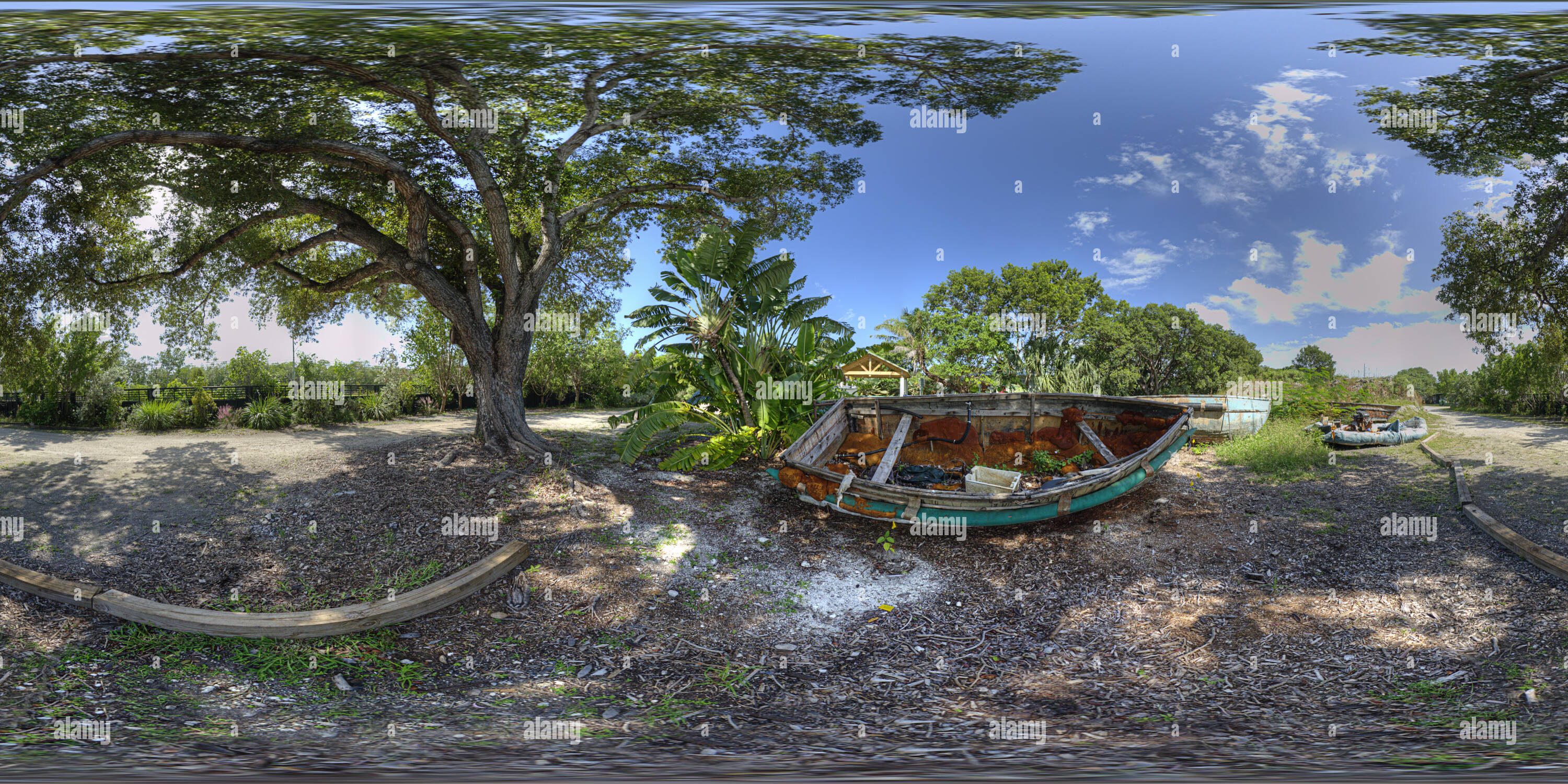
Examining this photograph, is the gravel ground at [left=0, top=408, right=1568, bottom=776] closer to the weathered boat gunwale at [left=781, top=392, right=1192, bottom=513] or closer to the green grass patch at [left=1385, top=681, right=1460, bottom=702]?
the green grass patch at [left=1385, top=681, right=1460, bottom=702]

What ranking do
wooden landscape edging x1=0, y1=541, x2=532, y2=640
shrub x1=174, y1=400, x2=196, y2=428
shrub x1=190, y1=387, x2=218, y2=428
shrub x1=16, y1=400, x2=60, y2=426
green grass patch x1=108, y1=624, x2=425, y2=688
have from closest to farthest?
green grass patch x1=108, y1=624, x2=425, y2=688 → wooden landscape edging x1=0, y1=541, x2=532, y2=640 → shrub x1=16, y1=400, x2=60, y2=426 → shrub x1=174, y1=400, x2=196, y2=428 → shrub x1=190, y1=387, x2=218, y2=428

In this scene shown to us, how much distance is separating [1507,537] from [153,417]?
1606 cm

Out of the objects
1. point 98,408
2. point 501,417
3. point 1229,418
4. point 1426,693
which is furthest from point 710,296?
point 98,408

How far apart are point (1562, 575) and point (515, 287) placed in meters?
9.50

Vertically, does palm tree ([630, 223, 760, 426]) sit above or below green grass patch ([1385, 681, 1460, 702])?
above

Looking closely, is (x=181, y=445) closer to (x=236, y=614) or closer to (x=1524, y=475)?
(x=236, y=614)

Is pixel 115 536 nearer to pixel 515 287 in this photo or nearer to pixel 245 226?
pixel 245 226

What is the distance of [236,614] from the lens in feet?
10.8

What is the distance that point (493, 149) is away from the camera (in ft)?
22.1

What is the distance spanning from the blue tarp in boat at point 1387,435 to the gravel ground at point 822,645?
1.91 meters

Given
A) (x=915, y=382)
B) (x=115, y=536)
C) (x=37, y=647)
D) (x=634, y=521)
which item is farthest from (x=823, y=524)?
(x=915, y=382)

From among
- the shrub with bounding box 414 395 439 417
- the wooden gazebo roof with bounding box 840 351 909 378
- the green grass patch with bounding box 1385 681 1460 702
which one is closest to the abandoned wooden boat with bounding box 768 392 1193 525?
the green grass patch with bounding box 1385 681 1460 702

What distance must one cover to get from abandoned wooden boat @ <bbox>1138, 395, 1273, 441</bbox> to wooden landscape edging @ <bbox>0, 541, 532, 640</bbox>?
995 cm

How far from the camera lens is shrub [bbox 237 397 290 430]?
1009 cm
